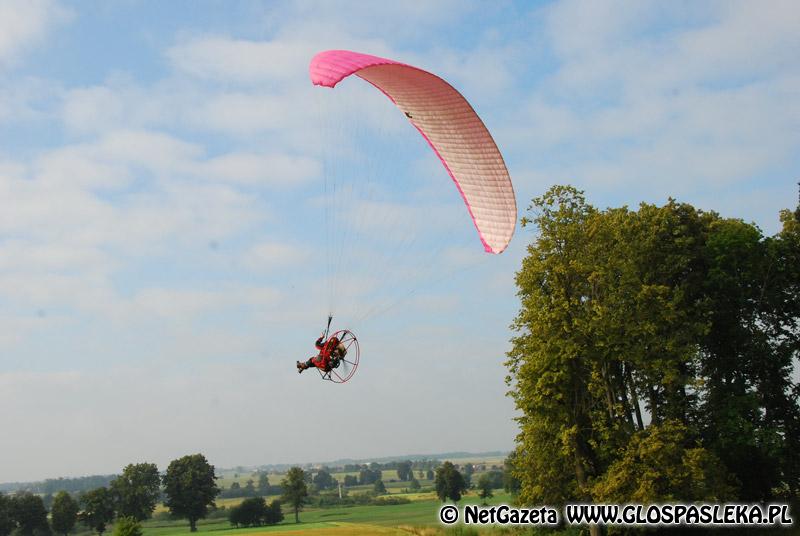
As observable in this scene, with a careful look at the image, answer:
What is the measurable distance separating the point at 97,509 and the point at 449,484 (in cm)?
3149

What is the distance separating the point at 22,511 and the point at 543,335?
5599 centimetres


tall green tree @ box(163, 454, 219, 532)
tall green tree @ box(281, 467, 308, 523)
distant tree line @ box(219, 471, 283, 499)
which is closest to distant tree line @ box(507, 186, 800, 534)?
tall green tree @ box(281, 467, 308, 523)

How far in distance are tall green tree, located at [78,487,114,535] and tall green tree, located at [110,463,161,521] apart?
723 mm

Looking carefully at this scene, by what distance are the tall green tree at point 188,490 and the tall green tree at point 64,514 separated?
25.8 feet

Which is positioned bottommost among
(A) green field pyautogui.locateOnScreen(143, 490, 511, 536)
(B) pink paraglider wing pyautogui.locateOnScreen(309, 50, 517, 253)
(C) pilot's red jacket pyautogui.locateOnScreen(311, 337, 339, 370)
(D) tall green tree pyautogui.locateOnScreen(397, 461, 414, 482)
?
(D) tall green tree pyautogui.locateOnScreen(397, 461, 414, 482)

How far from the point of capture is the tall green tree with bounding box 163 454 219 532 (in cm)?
6191

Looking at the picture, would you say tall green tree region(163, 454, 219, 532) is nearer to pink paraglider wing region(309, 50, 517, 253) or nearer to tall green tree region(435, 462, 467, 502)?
tall green tree region(435, 462, 467, 502)

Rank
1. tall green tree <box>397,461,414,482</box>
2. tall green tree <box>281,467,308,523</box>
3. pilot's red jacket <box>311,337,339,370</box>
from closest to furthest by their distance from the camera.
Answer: pilot's red jacket <box>311,337,339,370</box> < tall green tree <box>281,467,308,523</box> < tall green tree <box>397,461,414,482</box>

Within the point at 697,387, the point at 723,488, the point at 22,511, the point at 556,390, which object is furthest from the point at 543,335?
the point at 22,511

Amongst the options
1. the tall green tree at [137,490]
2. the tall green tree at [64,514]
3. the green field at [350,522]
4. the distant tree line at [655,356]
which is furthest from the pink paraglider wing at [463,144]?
the tall green tree at [64,514]

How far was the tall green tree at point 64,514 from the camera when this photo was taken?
2461 inches

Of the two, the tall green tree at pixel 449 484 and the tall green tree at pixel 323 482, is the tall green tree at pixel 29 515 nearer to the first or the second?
the tall green tree at pixel 449 484

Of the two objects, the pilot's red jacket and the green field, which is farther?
the green field

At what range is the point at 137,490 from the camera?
207 ft
